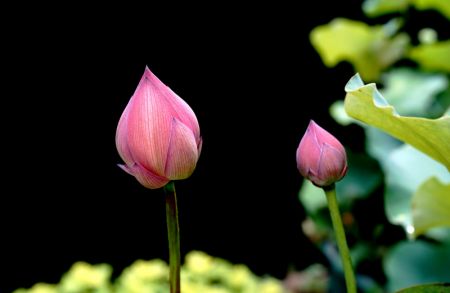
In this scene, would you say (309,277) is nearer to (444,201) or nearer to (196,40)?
(196,40)

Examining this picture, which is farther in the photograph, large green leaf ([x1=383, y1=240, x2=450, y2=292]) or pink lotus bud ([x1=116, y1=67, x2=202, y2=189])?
large green leaf ([x1=383, y1=240, x2=450, y2=292])

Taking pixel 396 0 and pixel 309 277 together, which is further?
pixel 309 277

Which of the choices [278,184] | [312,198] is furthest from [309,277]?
[312,198]

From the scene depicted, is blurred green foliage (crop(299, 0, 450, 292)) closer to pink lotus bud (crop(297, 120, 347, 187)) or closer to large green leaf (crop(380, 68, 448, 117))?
large green leaf (crop(380, 68, 448, 117))

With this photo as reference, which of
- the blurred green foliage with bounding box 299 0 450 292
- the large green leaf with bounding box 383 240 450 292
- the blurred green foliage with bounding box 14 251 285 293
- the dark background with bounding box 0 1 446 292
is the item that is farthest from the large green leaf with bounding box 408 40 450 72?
the dark background with bounding box 0 1 446 292

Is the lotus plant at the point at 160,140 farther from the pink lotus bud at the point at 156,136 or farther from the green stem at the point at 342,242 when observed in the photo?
the green stem at the point at 342,242

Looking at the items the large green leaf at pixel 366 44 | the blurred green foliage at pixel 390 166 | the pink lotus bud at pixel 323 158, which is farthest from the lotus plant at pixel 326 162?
the large green leaf at pixel 366 44

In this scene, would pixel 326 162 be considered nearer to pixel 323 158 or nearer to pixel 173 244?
pixel 323 158
